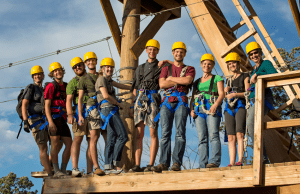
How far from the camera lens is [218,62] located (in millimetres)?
7277

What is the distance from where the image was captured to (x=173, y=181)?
553 cm

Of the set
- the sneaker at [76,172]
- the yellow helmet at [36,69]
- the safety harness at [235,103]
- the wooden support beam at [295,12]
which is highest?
the wooden support beam at [295,12]

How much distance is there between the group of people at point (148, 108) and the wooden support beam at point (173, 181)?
16 cm

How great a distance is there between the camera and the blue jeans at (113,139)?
6047 mm

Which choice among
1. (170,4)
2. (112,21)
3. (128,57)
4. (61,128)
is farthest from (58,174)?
(170,4)

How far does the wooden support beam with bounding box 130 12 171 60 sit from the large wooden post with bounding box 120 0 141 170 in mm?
174

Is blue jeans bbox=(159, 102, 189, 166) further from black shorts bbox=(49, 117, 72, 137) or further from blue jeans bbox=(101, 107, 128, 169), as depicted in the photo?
black shorts bbox=(49, 117, 72, 137)

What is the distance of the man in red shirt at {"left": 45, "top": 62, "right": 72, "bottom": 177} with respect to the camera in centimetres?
663

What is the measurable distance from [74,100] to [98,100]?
578 mm

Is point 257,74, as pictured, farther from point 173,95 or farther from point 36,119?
point 36,119

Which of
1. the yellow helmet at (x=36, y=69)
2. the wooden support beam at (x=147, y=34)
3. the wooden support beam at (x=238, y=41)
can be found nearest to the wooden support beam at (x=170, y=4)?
the wooden support beam at (x=147, y=34)

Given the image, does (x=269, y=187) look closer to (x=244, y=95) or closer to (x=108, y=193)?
(x=244, y=95)

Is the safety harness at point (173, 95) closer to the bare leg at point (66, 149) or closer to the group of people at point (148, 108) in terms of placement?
the group of people at point (148, 108)

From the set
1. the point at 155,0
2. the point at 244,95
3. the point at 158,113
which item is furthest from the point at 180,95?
the point at 155,0
